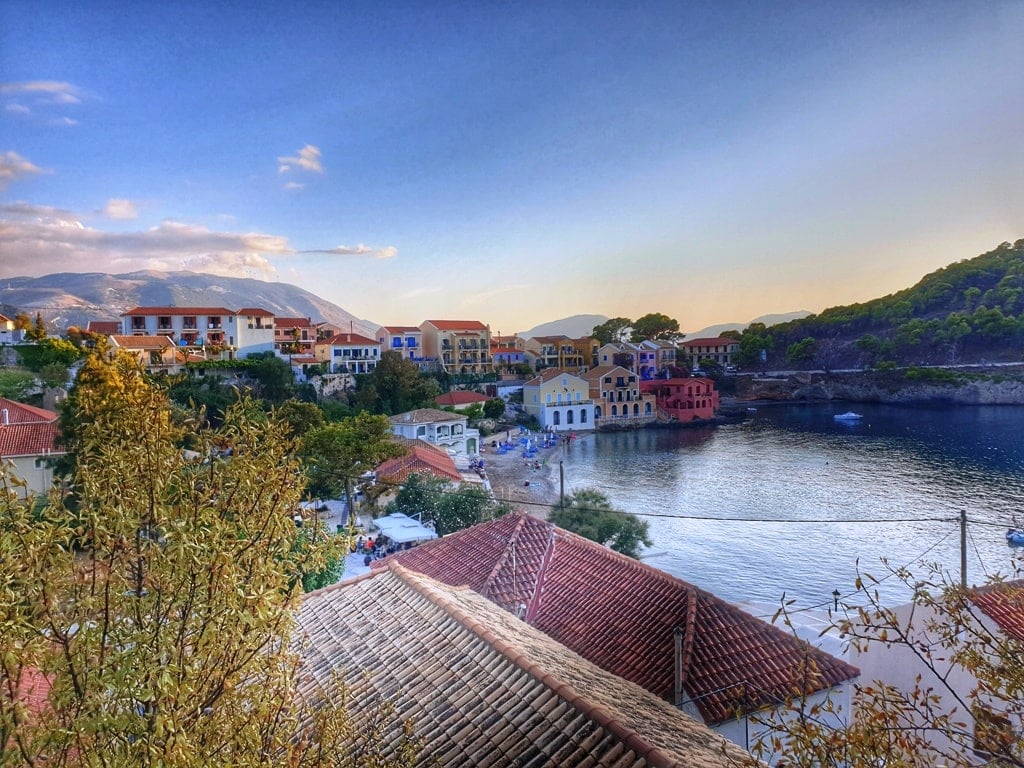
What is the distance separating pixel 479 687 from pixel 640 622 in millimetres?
3335

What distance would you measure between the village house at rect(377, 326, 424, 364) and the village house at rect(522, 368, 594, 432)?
8378 millimetres

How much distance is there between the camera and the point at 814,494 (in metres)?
22.0

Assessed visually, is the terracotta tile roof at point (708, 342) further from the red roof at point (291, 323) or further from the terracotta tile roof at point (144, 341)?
the terracotta tile roof at point (144, 341)

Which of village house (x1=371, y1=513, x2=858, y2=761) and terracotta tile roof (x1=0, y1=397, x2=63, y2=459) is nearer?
village house (x1=371, y1=513, x2=858, y2=761)

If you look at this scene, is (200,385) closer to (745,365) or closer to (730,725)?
(730,725)

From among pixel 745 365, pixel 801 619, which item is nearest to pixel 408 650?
pixel 801 619

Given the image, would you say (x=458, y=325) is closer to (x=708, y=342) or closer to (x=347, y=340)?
(x=347, y=340)

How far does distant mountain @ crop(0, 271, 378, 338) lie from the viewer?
62938mm

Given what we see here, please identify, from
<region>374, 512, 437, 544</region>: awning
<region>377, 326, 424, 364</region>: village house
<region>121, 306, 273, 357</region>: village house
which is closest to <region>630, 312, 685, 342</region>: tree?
<region>377, 326, 424, 364</region>: village house

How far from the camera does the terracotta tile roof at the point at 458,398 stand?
3209cm

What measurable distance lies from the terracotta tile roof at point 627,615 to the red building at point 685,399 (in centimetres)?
3255

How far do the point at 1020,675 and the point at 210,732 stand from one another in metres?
2.36

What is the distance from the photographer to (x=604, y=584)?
23.8ft

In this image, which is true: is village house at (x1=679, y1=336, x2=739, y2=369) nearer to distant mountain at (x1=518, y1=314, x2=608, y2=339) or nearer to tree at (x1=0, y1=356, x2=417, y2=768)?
distant mountain at (x1=518, y1=314, x2=608, y2=339)
